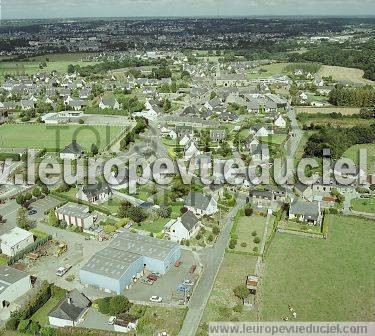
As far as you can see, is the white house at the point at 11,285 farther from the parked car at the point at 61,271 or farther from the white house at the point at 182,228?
the white house at the point at 182,228

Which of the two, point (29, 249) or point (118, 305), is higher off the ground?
point (29, 249)

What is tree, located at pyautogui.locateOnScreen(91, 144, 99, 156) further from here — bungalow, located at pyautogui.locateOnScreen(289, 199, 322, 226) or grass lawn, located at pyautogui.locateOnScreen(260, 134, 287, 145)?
bungalow, located at pyautogui.locateOnScreen(289, 199, 322, 226)

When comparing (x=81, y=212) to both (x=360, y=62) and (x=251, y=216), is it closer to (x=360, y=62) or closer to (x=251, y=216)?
(x=251, y=216)

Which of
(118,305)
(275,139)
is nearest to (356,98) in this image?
(275,139)

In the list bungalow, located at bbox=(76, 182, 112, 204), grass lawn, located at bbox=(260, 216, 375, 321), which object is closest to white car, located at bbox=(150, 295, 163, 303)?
grass lawn, located at bbox=(260, 216, 375, 321)

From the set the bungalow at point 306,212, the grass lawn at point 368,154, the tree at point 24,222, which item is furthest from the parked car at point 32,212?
the grass lawn at point 368,154

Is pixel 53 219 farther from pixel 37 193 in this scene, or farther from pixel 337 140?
pixel 337 140

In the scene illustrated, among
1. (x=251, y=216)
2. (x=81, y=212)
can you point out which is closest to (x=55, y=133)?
(x=81, y=212)
